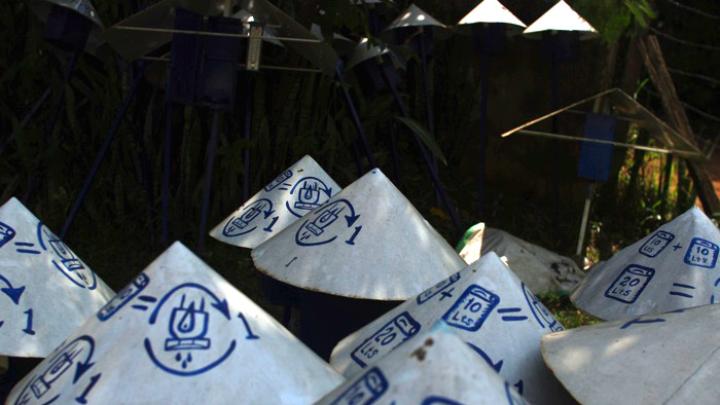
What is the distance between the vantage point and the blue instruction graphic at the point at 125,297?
6.19 feet

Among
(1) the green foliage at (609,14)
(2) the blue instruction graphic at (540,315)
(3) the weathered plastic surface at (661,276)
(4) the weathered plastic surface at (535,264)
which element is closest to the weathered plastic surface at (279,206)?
(3) the weathered plastic surface at (661,276)

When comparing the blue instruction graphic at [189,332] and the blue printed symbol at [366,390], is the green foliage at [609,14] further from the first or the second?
the blue printed symbol at [366,390]

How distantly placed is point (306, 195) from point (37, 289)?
1.34 metres

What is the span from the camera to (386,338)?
223 cm

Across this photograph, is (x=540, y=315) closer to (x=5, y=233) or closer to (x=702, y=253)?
(x=702, y=253)

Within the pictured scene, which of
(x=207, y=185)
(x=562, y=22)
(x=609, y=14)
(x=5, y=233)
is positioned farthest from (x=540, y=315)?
(x=609, y=14)

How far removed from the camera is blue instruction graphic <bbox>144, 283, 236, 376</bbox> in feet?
5.82

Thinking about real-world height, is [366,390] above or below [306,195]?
above

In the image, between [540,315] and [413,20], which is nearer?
[540,315]

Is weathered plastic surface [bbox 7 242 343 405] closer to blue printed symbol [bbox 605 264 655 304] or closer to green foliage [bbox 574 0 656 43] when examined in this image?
blue printed symbol [bbox 605 264 655 304]

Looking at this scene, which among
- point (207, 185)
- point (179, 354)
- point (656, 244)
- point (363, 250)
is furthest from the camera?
point (207, 185)

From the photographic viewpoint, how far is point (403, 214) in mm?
2918

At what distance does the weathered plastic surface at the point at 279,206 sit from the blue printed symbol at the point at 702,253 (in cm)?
116

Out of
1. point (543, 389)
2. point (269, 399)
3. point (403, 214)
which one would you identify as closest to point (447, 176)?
point (403, 214)
